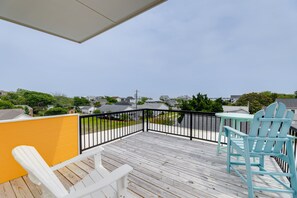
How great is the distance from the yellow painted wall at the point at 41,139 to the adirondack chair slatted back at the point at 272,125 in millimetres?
3095

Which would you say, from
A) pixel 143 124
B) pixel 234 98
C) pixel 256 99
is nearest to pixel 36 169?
pixel 143 124

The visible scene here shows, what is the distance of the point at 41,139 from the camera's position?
240 centimetres

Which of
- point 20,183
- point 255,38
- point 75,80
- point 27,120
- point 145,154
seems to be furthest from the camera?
point 75,80

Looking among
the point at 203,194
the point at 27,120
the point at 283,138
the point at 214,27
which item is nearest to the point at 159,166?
the point at 203,194

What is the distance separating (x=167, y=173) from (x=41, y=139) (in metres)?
2.24

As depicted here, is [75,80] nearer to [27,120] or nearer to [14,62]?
[14,62]

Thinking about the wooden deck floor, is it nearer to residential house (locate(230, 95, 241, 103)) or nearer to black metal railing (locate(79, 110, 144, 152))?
black metal railing (locate(79, 110, 144, 152))

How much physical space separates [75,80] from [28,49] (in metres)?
8.37

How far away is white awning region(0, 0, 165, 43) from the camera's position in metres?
1.66

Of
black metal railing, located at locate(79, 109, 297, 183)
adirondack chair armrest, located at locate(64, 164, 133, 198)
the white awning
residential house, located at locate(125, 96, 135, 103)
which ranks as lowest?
black metal railing, located at locate(79, 109, 297, 183)

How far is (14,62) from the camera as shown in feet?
18.7

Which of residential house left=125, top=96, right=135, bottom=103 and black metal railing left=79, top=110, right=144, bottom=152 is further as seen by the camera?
residential house left=125, top=96, right=135, bottom=103

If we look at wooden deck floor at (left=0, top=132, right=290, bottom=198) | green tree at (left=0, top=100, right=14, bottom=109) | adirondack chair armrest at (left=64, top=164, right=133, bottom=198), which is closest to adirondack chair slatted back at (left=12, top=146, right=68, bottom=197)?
adirondack chair armrest at (left=64, top=164, right=133, bottom=198)

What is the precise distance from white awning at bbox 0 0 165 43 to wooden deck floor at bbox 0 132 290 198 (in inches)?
92.0
